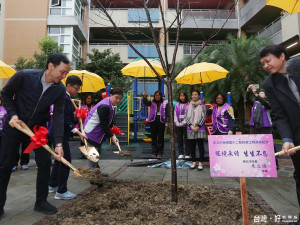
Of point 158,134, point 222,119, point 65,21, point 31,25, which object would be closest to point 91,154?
point 222,119

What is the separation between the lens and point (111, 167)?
5832 mm

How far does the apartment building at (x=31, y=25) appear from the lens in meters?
18.7

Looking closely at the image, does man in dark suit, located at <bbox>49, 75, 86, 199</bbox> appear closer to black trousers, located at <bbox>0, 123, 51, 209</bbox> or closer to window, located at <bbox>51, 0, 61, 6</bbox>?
black trousers, located at <bbox>0, 123, 51, 209</bbox>

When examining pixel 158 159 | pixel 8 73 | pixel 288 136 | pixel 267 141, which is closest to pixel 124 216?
pixel 267 141

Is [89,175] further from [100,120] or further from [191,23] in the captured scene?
[191,23]

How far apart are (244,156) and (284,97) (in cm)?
85

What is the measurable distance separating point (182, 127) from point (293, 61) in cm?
433

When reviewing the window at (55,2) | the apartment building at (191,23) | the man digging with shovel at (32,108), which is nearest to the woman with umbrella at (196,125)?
the man digging with shovel at (32,108)

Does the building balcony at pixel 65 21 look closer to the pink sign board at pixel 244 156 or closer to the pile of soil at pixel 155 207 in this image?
the pile of soil at pixel 155 207

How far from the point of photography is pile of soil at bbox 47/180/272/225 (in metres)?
2.56

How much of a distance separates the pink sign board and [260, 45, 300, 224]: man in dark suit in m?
0.31

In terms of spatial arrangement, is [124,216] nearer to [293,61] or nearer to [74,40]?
[293,61]

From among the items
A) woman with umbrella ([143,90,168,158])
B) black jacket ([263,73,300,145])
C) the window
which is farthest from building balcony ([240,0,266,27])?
black jacket ([263,73,300,145])

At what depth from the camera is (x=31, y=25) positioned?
19000mm
